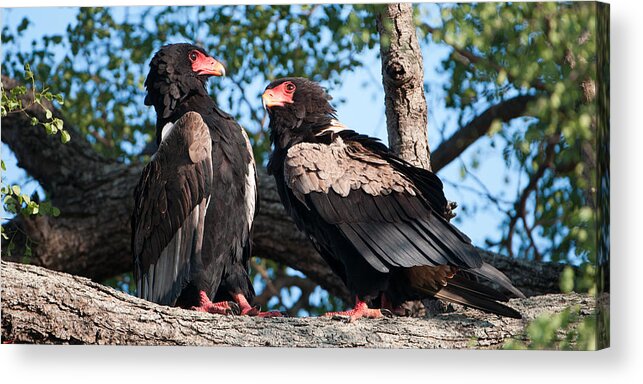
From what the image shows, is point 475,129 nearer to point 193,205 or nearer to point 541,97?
point 541,97

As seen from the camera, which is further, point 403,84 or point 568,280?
point 403,84

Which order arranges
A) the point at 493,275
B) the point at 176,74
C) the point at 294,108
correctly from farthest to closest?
the point at 176,74, the point at 294,108, the point at 493,275

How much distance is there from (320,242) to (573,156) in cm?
104

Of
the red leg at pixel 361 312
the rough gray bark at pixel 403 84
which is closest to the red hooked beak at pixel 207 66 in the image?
the rough gray bark at pixel 403 84

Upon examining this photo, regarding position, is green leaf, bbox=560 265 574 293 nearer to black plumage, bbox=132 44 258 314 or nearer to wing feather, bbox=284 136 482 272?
wing feather, bbox=284 136 482 272

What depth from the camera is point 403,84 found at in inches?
173

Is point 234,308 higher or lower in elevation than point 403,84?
lower

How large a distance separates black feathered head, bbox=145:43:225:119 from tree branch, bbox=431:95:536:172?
991 mm

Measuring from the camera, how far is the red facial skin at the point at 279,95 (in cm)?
432

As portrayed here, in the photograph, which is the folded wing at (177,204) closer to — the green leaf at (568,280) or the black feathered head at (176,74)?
the black feathered head at (176,74)

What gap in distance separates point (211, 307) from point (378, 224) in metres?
0.75

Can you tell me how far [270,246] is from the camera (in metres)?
5.15

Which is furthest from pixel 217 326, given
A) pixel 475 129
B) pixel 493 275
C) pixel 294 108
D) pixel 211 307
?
pixel 475 129

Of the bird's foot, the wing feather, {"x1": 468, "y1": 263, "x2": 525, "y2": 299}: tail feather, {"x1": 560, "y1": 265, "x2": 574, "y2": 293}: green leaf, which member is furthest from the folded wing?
{"x1": 560, "y1": 265, "x2": 574, "y2": 293}: green leaf
